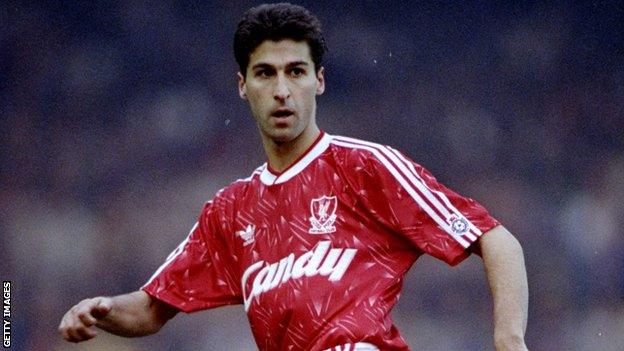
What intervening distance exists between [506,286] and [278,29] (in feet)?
3.78

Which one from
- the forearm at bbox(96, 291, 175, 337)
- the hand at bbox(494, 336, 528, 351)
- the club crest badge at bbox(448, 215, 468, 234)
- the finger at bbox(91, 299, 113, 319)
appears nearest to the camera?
the hand at bbox(494, 336, 528, 351)

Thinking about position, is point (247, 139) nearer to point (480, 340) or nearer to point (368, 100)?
point (368, 100)

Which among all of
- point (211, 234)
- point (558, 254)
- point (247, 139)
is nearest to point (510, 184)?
point (558, 254)

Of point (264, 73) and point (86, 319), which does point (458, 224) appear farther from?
point (86, 319)

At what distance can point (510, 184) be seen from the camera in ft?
25.7

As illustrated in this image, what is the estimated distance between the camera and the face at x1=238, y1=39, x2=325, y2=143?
3.59 m

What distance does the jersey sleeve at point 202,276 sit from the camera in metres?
3.91

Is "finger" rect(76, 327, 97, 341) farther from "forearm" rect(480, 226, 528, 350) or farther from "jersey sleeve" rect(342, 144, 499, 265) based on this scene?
"forearm" rect(480, 226, 528, 350)

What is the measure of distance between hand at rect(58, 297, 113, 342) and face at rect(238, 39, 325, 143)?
0.79 meters

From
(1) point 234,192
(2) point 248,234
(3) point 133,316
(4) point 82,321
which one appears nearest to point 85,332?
(4) point 82,321

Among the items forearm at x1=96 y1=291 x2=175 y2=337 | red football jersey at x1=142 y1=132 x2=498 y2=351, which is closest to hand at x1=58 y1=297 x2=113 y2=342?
forearm at x1=96 y1=291 x2=175 y2=337

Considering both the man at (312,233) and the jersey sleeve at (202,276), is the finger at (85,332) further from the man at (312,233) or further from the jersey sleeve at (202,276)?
the jersey sleeve at (202,276)

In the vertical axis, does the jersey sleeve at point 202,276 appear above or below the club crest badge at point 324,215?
below

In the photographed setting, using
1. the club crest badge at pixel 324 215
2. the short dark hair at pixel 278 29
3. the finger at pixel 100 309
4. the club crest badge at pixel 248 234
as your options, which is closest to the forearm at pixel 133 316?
the finger at pixel 100 309
